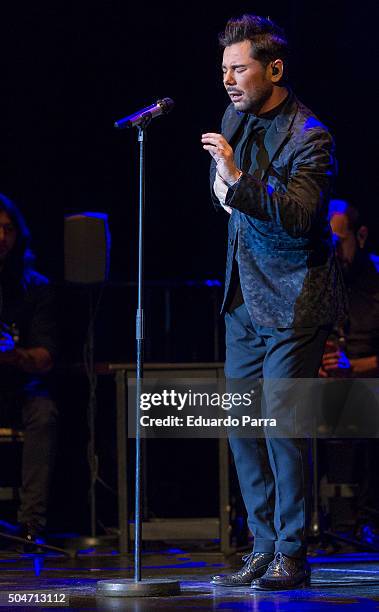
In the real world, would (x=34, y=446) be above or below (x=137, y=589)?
above

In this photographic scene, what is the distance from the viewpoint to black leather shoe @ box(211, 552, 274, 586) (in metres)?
3.46

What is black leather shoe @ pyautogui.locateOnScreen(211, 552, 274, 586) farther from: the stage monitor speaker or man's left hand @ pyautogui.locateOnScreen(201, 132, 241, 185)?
the stage monitor speaker

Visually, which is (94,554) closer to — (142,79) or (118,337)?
(118,337)

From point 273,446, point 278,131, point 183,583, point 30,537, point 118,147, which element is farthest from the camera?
point 118,147

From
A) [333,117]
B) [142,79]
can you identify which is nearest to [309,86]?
[333,117]

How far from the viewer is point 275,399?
11.1 ft

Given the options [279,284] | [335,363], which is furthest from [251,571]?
[335,363]

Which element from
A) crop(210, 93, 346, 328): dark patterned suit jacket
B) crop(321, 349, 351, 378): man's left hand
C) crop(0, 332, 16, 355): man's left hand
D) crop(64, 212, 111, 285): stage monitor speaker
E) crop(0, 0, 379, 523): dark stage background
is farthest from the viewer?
crop(0, 0, 379, 523): dark stage background

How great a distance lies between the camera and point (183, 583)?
12.0ft

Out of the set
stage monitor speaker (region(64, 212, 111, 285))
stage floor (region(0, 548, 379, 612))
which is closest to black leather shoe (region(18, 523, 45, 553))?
stage floor (region(0, 548, 379, 612))

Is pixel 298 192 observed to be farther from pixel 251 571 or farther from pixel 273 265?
pixel 251 571

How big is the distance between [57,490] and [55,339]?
1249 mm

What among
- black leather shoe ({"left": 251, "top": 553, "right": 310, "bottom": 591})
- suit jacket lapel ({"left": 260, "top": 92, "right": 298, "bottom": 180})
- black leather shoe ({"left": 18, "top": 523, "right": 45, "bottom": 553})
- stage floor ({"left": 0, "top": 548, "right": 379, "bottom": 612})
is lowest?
black leather shoe ({"left": 18, "top": 523, "right": 45, "bottom": 553})

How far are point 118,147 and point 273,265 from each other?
11.4ft
